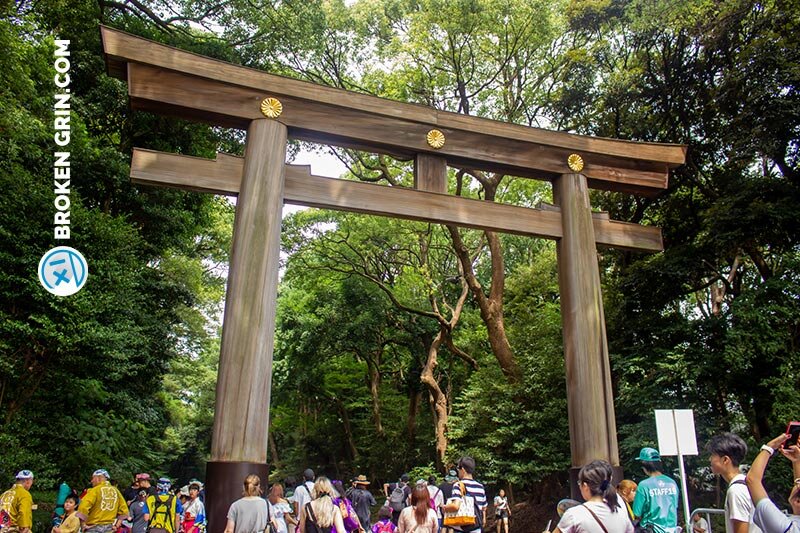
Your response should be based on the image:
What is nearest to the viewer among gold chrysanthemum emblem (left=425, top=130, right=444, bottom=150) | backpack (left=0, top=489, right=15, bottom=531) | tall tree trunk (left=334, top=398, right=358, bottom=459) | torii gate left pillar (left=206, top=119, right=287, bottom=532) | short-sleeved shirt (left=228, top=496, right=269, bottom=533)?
short-sleeved shirt (left=228, top=496, right=269, bottom=533)

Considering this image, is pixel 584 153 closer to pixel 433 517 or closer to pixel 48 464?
pixel 433 517

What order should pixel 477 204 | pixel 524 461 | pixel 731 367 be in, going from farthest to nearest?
pixel 524 461, pixel 731 367, pixel 477 204

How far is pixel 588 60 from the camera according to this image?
15969 mm

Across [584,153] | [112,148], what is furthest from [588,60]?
[112,148]

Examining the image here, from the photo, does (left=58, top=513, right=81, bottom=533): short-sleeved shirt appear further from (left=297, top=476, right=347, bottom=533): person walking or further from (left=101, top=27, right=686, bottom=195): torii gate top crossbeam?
(left=101, top=27, right=686, bottom=195): torii gate top crossbeam

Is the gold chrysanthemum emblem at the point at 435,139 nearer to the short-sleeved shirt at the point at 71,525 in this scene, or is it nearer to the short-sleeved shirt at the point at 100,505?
the short-sleeved shirt at the point at 100,505

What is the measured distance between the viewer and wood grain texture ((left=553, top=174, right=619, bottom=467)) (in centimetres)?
789

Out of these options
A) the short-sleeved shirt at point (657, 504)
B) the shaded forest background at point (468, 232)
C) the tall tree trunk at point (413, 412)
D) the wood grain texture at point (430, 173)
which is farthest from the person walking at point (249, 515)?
the tall tree trunk at point (413, 412)

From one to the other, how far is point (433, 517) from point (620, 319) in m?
10.9

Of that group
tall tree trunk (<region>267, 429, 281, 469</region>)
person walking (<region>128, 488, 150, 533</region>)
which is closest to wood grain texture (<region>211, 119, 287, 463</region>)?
person walking (<region>128, 488, 150, 533</region>)

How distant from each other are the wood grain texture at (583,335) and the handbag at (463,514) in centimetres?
209

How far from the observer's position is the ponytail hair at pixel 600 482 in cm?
315

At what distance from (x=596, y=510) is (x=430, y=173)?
6.00 m

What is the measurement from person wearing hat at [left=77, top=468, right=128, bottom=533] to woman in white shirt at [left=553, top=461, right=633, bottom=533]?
6.09 meters
